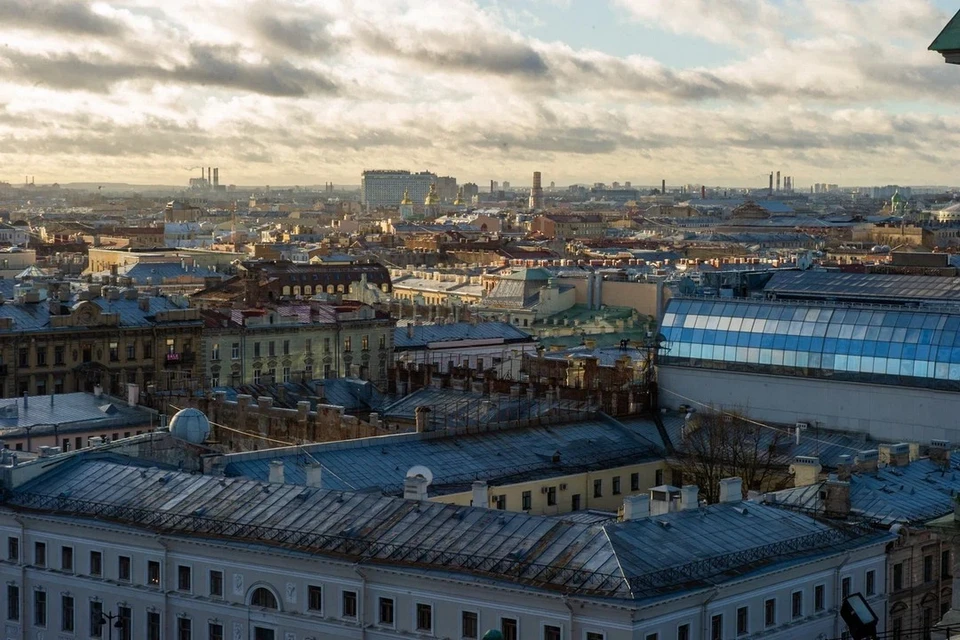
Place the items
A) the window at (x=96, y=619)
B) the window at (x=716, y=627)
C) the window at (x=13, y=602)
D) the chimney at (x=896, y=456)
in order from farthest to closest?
the chimney at (x=896, y=456)
the window at (x=13, y=602)
the window at (x=96, y=619)
the window at (x=716, y=627)

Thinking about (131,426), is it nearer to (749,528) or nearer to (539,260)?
(749,528)

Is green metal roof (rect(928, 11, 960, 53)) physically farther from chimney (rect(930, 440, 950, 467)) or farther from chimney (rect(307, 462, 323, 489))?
chimney (rect(930, 440, 950, 467))

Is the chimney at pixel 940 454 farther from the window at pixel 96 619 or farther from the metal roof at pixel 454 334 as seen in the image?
the metal roof at pixel 454 334

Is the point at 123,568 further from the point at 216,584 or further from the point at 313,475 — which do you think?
the point at 313,475

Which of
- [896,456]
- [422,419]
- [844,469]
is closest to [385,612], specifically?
[844,469]

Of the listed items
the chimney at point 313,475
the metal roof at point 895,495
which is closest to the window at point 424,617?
the chimney at point 313,475

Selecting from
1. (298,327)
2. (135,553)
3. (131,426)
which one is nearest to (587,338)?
(298,327)
